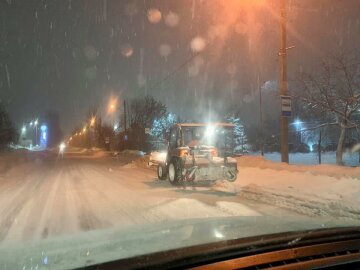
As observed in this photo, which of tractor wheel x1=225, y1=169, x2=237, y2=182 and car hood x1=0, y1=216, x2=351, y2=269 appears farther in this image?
tractor wheel x1=225, y1=169, x2=237, y2=182

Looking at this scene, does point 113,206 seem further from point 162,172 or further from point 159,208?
point 162,172

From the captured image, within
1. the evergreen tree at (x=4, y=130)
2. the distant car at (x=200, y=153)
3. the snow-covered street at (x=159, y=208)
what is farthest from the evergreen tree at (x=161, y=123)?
the snow-covered street at (x=159, y=208)

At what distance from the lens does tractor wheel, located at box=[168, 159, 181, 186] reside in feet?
57.8

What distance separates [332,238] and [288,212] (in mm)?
6944

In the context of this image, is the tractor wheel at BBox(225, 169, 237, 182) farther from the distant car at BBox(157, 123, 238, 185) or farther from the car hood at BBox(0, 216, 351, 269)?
the car hood at BBox(0, 216, 351, 269)

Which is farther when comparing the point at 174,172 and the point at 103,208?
the point at 174,172

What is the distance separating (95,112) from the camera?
4333 inches

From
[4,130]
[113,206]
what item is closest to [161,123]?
[4,130]

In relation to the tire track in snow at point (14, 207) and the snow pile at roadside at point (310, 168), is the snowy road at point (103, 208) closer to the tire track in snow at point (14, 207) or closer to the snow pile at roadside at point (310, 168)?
the tire track in snow at point (14, 207)

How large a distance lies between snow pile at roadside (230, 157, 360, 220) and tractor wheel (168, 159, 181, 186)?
2204 mm

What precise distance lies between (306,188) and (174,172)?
554cm

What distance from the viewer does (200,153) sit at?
695 inches

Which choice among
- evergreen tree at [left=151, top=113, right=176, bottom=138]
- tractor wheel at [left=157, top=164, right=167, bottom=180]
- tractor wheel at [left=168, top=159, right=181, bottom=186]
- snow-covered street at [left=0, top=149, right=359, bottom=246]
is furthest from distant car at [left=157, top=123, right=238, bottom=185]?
evergreen tree at [left=151, top=113, right=176, bottom=138]

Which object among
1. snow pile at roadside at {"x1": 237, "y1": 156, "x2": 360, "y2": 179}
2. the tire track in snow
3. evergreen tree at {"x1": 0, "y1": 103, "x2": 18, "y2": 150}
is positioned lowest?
the tire track in snow
